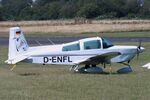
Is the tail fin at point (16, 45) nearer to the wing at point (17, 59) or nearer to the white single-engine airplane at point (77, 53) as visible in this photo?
the white single-engine airplane at point (77, 53)

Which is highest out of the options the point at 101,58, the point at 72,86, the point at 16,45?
the point at 16,45

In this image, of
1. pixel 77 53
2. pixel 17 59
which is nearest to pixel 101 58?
pixel 77 53

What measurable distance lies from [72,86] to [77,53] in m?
4.82

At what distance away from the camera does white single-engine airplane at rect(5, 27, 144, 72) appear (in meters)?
20.9

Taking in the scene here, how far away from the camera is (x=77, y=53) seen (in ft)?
69.4

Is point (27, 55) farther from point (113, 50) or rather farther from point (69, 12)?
point (69, 12)

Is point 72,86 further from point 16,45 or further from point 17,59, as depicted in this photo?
point 16,45

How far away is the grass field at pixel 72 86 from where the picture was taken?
47.0ft

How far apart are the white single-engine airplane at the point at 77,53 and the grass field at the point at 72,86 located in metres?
0.62

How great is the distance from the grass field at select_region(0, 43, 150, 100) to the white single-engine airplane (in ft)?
2.04

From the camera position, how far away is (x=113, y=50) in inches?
834

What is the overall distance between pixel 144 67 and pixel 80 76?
4.95 metres

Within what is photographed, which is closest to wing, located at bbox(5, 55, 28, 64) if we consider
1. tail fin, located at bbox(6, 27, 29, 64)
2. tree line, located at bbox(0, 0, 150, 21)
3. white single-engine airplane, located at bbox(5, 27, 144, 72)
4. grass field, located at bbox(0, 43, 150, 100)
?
white single-engine airplane, located at bbox(5, 27, 144, 72)

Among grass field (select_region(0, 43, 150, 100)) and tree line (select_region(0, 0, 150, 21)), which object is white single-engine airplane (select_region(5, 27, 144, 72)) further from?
tree line (select_region(0, 0, 150, 21))
